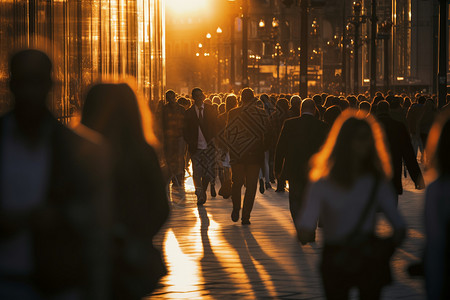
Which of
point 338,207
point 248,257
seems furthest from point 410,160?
point 338,207

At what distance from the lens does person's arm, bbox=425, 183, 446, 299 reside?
5.33m

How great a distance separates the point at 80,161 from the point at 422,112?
23.3m

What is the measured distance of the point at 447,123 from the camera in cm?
543

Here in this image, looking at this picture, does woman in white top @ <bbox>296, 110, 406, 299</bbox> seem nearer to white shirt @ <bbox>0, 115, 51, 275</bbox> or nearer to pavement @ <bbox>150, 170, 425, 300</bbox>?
white shirt @ <bbox>0, 115, 51, 275</bbox>

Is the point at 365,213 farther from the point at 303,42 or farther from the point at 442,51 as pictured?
the point at 442,51

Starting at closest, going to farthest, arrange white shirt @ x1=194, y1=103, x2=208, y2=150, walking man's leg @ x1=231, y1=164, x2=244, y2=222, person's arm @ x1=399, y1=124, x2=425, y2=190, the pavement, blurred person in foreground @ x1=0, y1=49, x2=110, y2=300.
Result: blurred person in foreground @ x1=0, y1=49, x2=110, y2=300
the pavement
person's arm @ x1=399, y1=124, x2=425, y2=190
walking man's leg @ x1=231, y1=164, x2=244, y2=222
white shirt @ x1=194, y1=103, x2=208, y2=150

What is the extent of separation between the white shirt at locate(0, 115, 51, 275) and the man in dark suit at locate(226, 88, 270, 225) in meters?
11.0

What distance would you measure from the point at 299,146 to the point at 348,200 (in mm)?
7029

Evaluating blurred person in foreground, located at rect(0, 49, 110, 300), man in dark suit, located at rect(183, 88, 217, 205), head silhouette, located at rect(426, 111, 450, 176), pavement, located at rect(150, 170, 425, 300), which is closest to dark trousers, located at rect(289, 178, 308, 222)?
pavement, located at rect(150, 170, 425, 300)

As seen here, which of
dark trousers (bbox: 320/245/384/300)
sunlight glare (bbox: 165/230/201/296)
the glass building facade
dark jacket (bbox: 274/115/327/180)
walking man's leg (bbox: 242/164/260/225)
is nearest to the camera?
dark trousers (bbox: 320/245/384/300)

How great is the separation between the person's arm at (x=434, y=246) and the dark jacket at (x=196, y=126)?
13887 mm

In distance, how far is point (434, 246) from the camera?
17.6 feet

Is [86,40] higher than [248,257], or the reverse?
[86,40]

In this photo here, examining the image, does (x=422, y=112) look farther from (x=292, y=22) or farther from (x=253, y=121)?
(x=292, y=22)
